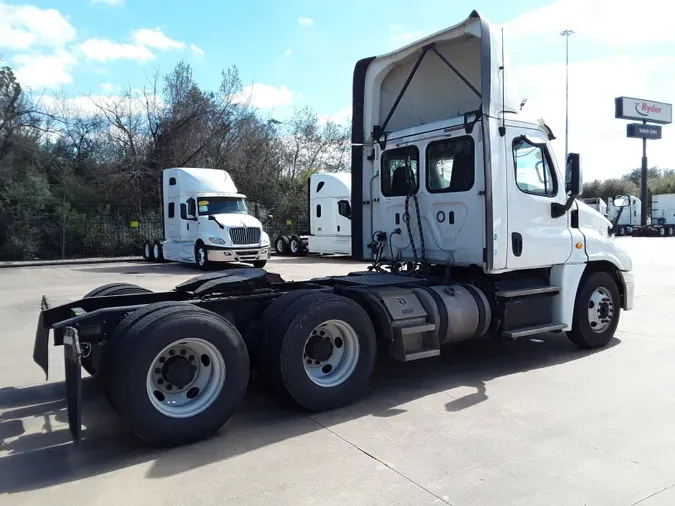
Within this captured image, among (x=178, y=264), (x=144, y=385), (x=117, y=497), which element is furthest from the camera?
(x=178, y=264)

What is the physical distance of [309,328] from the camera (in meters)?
4.88

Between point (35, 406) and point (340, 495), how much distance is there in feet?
11.3

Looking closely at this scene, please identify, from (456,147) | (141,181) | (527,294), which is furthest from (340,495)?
(141,181)

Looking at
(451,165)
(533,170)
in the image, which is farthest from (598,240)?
(451,165)

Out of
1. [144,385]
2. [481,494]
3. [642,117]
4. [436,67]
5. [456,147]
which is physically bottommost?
[481,494]

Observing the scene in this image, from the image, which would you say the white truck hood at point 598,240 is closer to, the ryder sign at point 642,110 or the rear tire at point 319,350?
the rear tire at point 319,350

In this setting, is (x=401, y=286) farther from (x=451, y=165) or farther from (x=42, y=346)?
(x=42, y=346)

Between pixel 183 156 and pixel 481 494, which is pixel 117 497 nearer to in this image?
pixel 481 494

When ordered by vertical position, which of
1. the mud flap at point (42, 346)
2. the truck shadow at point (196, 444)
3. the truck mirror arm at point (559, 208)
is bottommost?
the truck shadow at point (196, 444)

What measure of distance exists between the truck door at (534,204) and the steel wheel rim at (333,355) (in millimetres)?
2357

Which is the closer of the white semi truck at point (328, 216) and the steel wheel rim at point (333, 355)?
the steel wheel rim at point (333, 355)

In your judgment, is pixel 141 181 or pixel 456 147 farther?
pixel 141 181

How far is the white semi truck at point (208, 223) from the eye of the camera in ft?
61.0

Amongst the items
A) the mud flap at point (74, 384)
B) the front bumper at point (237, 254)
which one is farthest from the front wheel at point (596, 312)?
the front bumper at point (237, 254)
